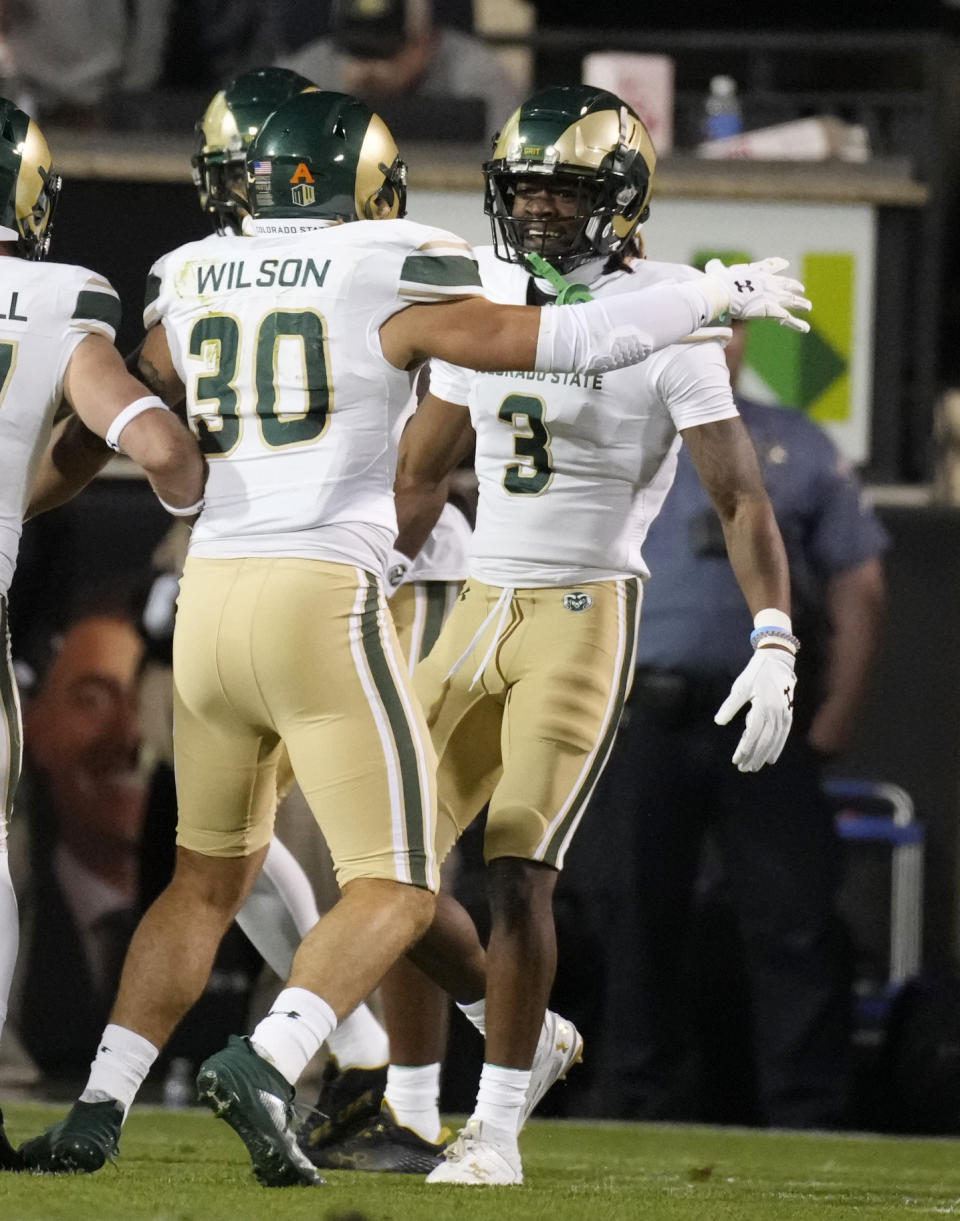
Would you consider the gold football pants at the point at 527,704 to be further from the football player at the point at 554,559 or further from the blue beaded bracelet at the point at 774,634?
the blue beaded bracelet at the point at 774,634

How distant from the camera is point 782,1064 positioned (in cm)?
562

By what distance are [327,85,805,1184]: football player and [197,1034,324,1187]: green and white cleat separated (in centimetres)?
61

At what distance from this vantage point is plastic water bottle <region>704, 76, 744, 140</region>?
6402 mm

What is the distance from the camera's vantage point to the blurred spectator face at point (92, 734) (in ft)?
19.0

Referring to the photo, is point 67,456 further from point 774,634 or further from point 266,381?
point 774,634

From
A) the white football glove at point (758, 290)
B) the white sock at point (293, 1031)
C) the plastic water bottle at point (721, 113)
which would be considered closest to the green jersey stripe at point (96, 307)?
the white football glove at point (758, 290)

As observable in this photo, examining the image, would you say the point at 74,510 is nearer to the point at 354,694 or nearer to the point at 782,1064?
the point at 782,1064

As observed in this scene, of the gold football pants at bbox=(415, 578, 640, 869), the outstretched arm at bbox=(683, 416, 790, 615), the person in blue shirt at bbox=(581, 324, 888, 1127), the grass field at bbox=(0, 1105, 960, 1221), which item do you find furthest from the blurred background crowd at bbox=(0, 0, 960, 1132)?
the outstretched arm at bbox=(683, 416, 790, 615)

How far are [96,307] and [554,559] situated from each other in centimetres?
91

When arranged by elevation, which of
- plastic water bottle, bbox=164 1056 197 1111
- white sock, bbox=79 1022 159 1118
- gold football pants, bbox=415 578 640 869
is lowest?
plastic water bottle, bbox=164 1056 197 1111

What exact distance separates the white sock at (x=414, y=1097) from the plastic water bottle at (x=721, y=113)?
3.42m

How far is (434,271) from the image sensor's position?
10.6 feet

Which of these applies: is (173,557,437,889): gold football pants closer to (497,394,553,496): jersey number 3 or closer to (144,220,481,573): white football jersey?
(144,220,481,573): white football jersey

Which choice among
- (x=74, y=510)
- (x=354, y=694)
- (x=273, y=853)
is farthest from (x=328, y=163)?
(x=74, y=510)
